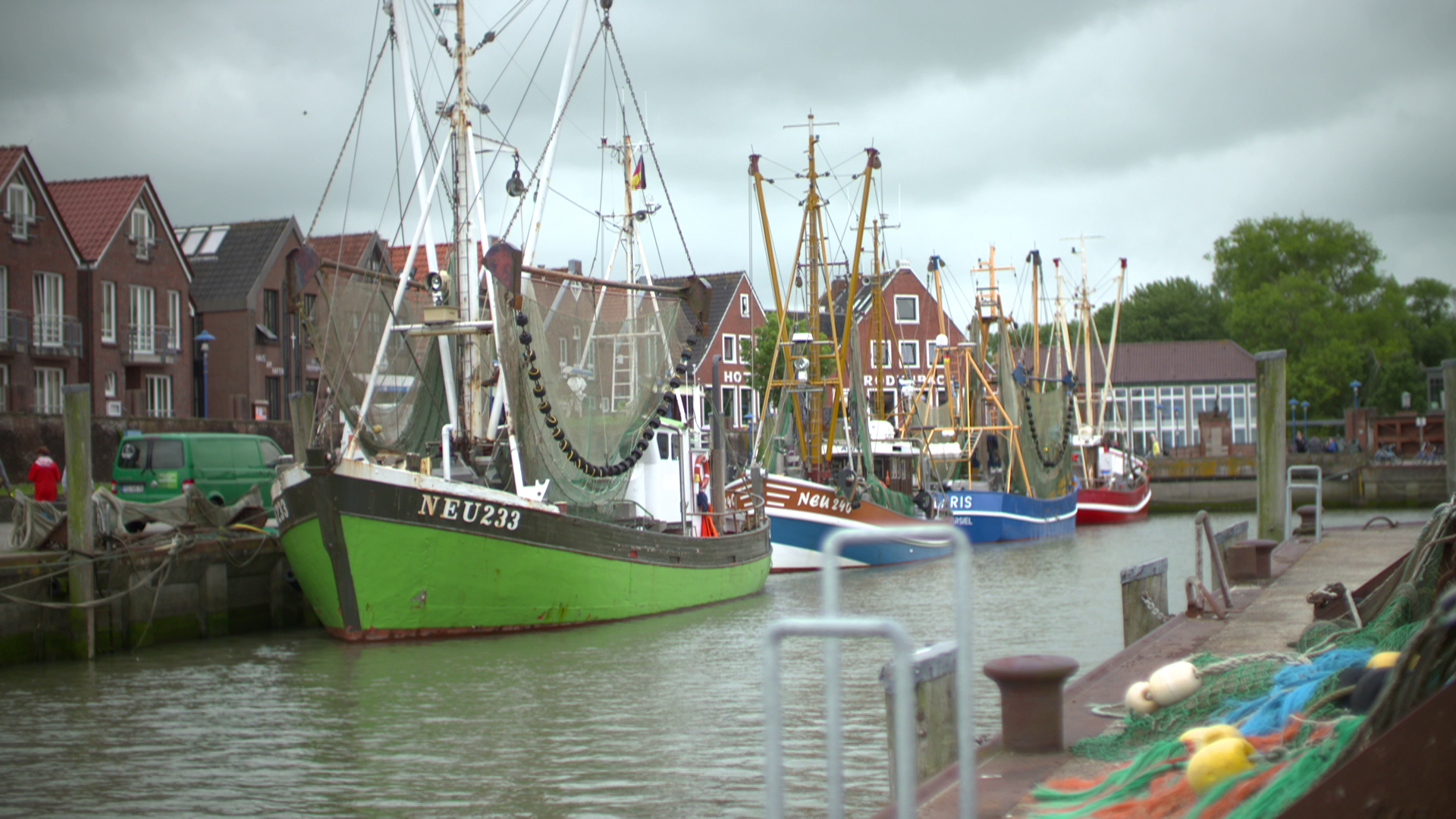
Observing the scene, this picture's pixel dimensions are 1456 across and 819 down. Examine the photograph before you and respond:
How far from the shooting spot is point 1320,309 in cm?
7944

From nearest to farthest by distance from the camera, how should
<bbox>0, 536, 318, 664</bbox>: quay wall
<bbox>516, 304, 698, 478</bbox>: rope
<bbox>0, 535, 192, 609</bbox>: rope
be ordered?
<bbox>0, 535, 192, 609</bbox>: rope < <bbox>0, 536, 318, 664</bbox>: quay wall < <bbox>516, 304, 698, 478</bbox>: rope

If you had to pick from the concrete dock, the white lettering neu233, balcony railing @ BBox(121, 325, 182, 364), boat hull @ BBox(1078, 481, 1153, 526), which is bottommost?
boat hull @ BBox(1078, 481, 1153, 526)

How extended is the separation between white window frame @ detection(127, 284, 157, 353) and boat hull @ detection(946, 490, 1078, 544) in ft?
82.9

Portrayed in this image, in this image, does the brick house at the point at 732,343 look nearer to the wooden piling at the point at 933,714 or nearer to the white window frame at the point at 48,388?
the white window frame at the point at 48,388

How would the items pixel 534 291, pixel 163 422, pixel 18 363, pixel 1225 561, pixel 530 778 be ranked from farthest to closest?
pixel 18 363
pixel 163 422
pixel 534 291
pixel 1225 561
pixel 530 778

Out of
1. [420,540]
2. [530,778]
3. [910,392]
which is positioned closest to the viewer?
[530,778]

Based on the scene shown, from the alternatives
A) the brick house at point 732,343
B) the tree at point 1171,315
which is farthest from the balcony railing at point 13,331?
the tree at point 1171,315

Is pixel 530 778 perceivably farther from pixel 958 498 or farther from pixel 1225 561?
pixel 958 498

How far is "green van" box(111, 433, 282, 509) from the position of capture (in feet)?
75.7

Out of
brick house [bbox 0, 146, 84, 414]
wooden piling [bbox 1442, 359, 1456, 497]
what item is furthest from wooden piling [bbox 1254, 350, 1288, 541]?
brick house [bbox 0, 146, 84, 414]

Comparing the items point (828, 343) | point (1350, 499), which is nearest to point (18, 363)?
point (828, 343)

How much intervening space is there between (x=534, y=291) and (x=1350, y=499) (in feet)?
147

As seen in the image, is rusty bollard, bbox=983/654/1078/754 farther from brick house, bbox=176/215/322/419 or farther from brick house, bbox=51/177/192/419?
brick house, bbox=176/215/322/419

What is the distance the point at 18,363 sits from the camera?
37094mm
